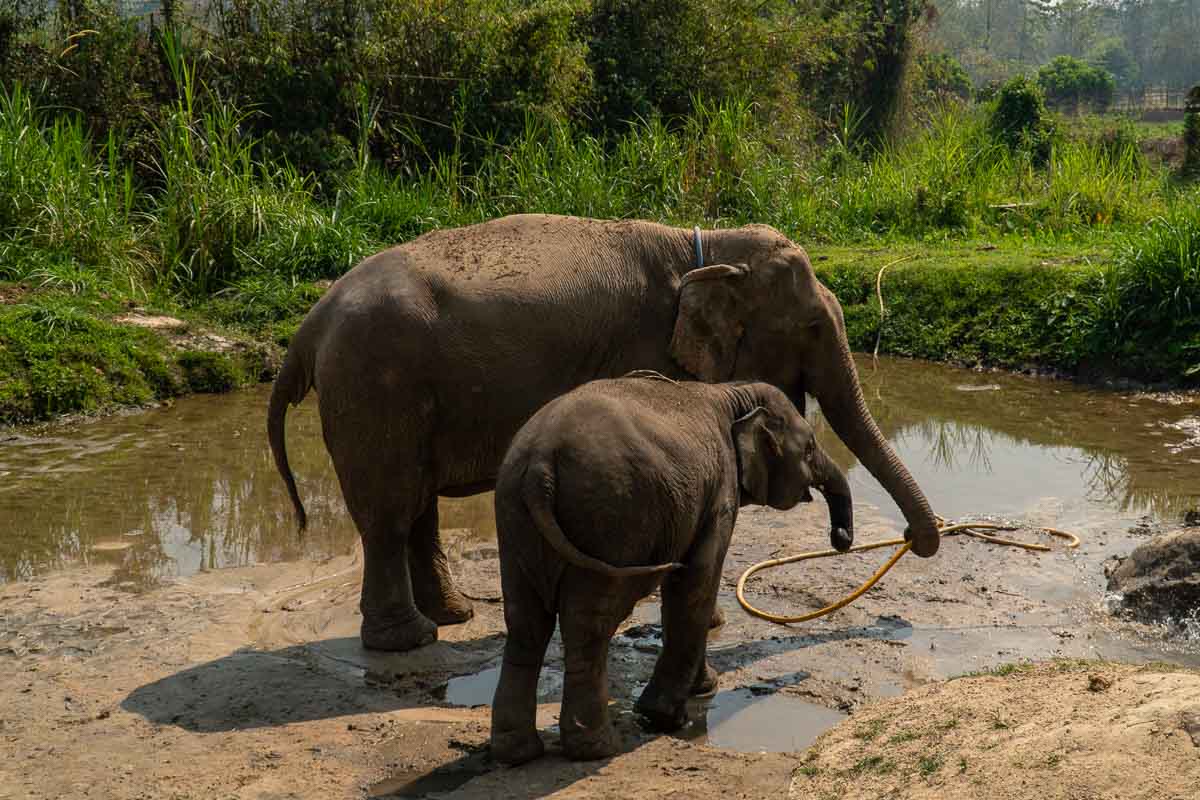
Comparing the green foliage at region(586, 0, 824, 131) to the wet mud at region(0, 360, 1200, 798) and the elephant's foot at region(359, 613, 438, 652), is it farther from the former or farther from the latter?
the elephant's foot at region(359, 613, 438, 652)

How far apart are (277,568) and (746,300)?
9.45ft

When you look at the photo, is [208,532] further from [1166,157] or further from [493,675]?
[1166,157]

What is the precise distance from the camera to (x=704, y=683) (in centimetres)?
556

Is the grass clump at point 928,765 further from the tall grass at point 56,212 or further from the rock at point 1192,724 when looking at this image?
the tall grass at point 56,212

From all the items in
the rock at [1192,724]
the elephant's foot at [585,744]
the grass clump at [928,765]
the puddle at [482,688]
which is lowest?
the puddle at [482,688]

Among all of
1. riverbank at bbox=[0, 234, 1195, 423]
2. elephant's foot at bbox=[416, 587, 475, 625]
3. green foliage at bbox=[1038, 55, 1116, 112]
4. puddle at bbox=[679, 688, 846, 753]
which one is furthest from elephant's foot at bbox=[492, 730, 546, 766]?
green foliage at bbox=[1038, 55, 1116, 112]

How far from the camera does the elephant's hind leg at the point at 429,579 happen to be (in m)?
6.38

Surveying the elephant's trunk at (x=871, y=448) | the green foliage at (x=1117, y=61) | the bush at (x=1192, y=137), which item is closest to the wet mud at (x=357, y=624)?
the elephant's trunk at (x=871, y=448)

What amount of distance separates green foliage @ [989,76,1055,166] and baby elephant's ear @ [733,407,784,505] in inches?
648

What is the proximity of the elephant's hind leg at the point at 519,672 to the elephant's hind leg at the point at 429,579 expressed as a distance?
61.0 inches

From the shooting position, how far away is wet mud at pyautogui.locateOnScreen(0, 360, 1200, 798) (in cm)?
480

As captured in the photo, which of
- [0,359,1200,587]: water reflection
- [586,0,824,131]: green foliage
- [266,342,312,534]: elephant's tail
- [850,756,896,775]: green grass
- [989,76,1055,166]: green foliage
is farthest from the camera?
[989,76,1055,166]: green foliage

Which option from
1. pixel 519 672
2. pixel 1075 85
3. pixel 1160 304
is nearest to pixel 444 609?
pixel 519 672

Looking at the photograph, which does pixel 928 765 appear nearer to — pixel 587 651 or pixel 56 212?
pixel 587 651
